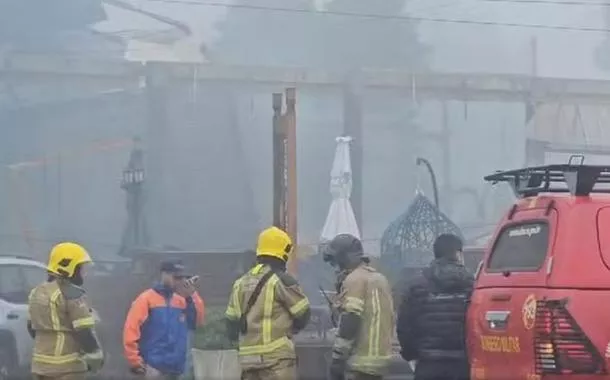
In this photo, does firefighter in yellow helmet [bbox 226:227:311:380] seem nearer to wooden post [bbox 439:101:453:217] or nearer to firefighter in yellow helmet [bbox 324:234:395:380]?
firefighter in yellow helmet [bbox 324:234:395:380]

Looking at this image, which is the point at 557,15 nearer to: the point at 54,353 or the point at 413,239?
the point at 413,239

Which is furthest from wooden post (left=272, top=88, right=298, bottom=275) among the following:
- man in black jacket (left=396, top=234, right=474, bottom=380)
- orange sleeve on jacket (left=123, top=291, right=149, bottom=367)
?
man in black jacket (left=396, top=234, right=474, bottom=380)

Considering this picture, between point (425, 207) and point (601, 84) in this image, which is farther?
point (601, 84)

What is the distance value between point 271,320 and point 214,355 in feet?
10.7

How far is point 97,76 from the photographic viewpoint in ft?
55.5

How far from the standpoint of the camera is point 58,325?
5.95m

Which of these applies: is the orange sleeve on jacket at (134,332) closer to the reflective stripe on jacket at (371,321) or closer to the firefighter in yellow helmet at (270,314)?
the firefighter in yellow helmet at (270,314)

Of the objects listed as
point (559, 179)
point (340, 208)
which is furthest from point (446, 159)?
point (559, 179)

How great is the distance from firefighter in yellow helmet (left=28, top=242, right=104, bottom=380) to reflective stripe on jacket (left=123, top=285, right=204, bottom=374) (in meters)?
0.84

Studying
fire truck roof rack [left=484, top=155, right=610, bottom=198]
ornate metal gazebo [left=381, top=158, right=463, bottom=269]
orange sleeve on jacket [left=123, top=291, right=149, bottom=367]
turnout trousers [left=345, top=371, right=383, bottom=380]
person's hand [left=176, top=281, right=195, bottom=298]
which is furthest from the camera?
ornate metal gazebo [left=381, top=158, right=463, bottom=269]

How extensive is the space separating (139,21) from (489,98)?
5569mm

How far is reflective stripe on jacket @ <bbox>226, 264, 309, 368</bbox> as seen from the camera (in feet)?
18.7

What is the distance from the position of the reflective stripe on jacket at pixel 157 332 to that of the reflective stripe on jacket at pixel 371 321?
1362 mm

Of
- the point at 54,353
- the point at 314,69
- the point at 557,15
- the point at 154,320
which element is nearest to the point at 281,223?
the point at 154,320
